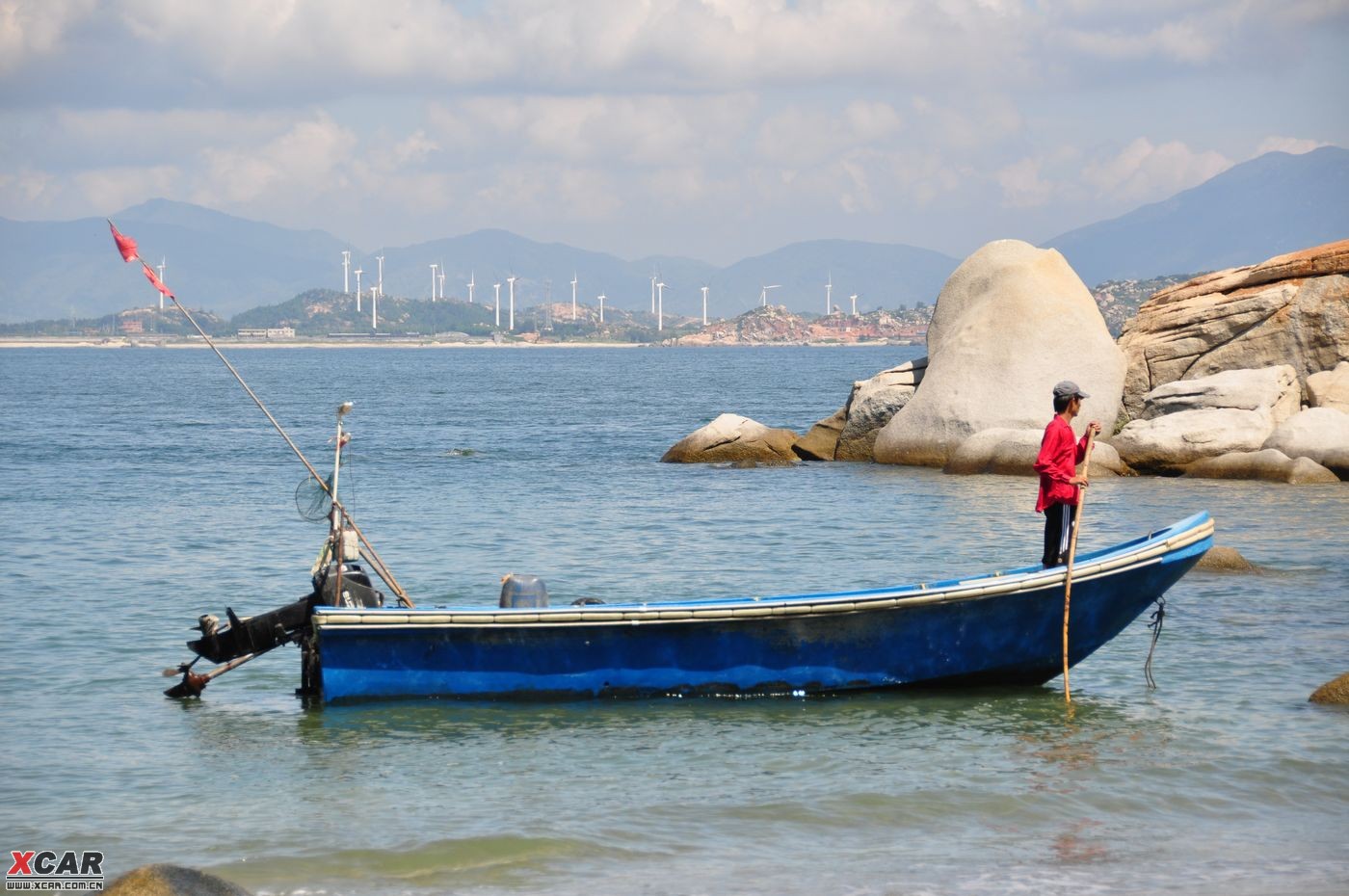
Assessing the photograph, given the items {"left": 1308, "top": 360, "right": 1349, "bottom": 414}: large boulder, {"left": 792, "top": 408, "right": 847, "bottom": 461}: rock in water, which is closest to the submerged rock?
{"left": 1308, "top": 360, "right": 1349, "bottom": 414}: large boulder

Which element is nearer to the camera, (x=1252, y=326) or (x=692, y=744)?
(x=692, y=744)

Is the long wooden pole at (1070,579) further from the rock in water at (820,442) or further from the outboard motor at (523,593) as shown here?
the rock in water at (820,442)

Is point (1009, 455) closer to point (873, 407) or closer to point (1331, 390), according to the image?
point (873, 407)

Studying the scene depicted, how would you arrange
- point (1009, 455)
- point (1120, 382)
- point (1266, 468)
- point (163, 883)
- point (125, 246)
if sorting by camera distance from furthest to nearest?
1. point (1120, 382)
2. point (1009, 455)
3. point (1266, 468)
4. point (125, 246)
5. point (163, 883)

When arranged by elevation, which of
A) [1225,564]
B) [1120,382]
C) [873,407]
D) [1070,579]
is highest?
[1120,382]

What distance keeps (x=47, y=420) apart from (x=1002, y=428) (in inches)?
1588

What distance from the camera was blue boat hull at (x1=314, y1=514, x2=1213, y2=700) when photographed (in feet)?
41.5

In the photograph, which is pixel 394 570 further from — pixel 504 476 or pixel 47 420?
pixel 47 420

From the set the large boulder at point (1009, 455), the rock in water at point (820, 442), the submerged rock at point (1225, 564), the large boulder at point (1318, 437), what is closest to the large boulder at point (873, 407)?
the rock in water at point (820, 442)

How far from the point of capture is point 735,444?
113 feet

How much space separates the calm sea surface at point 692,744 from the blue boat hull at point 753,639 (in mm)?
239

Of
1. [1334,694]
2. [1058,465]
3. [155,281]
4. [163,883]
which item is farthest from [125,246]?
[1334,694]

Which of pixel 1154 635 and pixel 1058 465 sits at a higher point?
pixel 1058 465

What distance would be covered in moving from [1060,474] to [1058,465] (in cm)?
10
